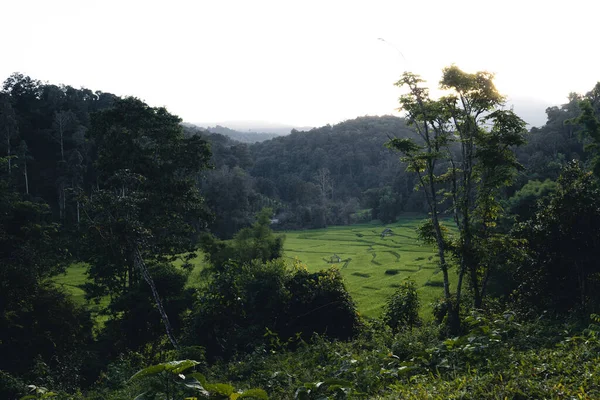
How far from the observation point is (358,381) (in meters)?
6.59

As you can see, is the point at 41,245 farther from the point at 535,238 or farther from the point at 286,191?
the point at 286,191

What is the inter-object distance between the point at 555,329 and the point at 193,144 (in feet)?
59.6

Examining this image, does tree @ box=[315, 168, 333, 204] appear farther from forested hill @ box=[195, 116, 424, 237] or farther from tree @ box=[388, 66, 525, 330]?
tree @ box=[388, 66, 525, 330]

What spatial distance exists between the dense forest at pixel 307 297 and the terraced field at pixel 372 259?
2.47m

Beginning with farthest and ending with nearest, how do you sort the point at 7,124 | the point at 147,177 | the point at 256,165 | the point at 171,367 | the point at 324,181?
1. the point at 256,165
2. the point at 324,181
3. the point at 7,124
4. the point at 147,177
5. the point at 171,367

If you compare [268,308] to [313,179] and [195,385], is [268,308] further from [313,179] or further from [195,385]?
[313,179]

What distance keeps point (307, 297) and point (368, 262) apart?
19183 mm

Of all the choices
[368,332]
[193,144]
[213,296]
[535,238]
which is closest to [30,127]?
[193,144]

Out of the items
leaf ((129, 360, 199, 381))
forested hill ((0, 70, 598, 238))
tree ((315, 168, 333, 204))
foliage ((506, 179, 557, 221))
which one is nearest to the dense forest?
leaf ((129, 360, 199, 381))

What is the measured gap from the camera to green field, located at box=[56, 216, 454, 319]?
22.7 m

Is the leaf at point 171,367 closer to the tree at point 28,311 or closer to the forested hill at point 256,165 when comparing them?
the tree at point 28,311

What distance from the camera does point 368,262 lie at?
33.1 metres

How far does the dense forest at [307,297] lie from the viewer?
21.0ft

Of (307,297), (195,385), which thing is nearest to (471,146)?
(307,297)
